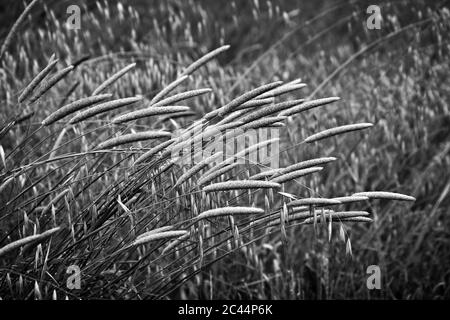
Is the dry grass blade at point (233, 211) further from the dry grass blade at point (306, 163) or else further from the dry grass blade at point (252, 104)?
the dry grass blade at point (252, 104)

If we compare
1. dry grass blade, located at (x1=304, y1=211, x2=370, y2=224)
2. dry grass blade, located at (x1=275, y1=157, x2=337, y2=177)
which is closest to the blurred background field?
dry grass blade, located at (x1=304, y1=211, x2=370, y2=224)

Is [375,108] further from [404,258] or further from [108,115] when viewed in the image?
[108,115]

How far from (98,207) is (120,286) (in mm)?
295

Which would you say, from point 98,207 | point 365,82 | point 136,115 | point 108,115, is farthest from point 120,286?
point 365,82

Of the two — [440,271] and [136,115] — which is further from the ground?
[136,115]

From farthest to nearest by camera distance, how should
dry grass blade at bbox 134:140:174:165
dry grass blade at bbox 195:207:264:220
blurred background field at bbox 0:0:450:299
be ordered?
1. blurred background field at bbox 0:0:450:299
2. dry grass blade at bbox 134:140:174:165
3. dry grass blade at bbox 195:207:264:220

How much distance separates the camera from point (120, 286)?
1.81 meters

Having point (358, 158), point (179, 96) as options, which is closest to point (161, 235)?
point (179, 96)

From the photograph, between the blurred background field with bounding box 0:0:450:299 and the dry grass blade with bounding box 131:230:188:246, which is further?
the blurred background field with bounding box 0:0:450:299

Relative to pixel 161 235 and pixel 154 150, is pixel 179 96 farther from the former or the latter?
pixel 161 235

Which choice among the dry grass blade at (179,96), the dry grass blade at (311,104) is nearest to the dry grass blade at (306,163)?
the dry grass blade at (311,104)

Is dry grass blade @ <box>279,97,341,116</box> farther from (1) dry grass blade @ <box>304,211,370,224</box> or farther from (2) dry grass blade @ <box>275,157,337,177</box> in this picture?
(1) dry grass blade @ <box>304,211,370,224</box>
